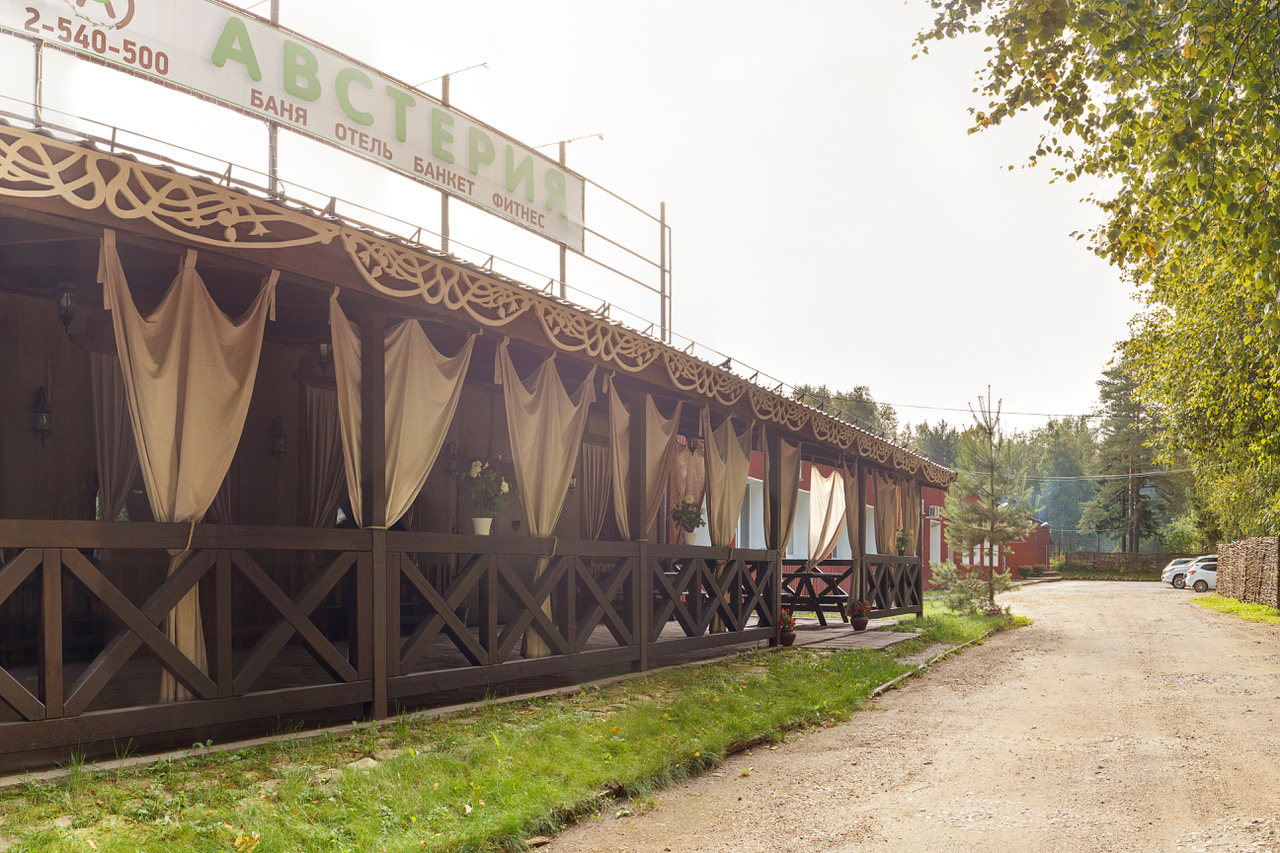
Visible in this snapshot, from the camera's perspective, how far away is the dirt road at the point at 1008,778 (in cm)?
479

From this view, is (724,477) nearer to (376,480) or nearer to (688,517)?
(688,517)

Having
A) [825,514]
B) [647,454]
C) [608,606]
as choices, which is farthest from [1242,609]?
[608,606]

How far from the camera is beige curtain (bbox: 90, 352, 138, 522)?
22.4 feet

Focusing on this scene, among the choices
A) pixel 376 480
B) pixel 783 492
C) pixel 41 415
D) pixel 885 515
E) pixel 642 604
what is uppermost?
pixel 41 415

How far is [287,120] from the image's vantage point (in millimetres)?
8914

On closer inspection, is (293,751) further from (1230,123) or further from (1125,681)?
(1125,681)

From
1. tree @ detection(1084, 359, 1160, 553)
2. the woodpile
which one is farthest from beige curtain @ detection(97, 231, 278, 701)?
tree @ detection(1084, 359, 1160, 553)

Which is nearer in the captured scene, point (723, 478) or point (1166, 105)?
point (1166, 105)

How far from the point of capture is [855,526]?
16250mm

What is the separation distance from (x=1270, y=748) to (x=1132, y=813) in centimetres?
260

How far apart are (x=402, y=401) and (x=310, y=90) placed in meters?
3.83

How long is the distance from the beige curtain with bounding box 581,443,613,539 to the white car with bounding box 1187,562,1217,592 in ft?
102

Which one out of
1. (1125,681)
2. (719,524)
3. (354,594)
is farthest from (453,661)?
(1125,681)

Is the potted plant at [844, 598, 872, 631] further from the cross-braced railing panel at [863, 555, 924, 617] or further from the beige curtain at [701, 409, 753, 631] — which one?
the beige curtain at [701, 409, 753, 631]
